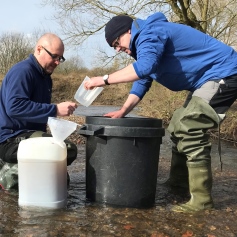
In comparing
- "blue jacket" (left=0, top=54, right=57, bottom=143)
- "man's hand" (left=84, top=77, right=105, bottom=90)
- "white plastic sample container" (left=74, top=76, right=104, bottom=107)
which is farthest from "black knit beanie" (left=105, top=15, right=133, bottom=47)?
"blue jacket" (left=0, top=54, right=57, bottom=143)

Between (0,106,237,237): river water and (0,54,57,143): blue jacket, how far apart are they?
2.38ft

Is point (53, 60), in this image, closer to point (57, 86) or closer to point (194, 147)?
point (194, 147)

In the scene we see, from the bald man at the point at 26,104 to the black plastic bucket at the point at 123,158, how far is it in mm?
393

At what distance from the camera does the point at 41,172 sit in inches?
131

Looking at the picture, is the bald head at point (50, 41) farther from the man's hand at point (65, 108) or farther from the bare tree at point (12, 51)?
the bare tree at point (12, 51)

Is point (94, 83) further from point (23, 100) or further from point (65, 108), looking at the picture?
point (23, 100)

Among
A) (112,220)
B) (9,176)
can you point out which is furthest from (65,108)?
(112,220)

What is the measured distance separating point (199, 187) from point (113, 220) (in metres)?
0.90

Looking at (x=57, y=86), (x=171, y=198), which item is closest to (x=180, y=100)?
(x=171, y=198)

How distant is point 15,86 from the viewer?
3572 millimetres

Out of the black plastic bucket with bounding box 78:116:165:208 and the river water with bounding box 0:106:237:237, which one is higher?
the black plastic bucket with bounding box 78:116:165:208

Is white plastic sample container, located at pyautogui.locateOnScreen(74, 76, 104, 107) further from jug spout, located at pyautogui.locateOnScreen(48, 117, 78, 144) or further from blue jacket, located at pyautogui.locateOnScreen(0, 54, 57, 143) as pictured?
jug spout, located at pyautogui.locateOnScreen(48, 117, 78, 144)

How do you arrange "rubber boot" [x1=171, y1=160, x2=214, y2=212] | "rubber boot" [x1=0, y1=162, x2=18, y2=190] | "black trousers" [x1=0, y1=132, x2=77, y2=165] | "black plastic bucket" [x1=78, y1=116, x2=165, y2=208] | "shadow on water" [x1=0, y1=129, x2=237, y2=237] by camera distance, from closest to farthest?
"shadow on water" [x1=0, y1=129, x2=237, y2=237] → "black plastic bucket" [x1=78, y1=116, x2=165, y2=208] → "rubber boot" [x1=171, y1=160, x2=214, y2=212] → "black trousers" [x1=0, y1=132, x2=77, y2=165] → "rubber boot" [x1=0, y1=162, x2=18, y2=190]

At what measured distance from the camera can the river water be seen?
2.92 meters
